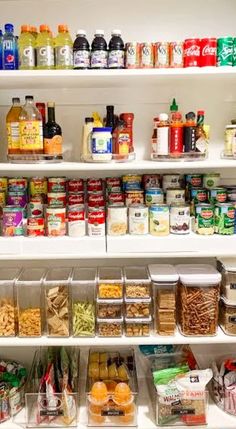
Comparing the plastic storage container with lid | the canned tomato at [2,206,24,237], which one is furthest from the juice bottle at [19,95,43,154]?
the plastic storage container with lid

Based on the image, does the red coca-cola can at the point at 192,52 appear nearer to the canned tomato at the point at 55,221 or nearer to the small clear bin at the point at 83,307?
the canned tomato at the point at 55,221

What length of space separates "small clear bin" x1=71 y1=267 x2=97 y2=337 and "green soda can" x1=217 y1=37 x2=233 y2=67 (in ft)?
3.20

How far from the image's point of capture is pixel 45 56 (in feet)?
5.05

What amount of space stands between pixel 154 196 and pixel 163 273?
316mm

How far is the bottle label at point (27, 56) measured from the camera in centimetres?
154

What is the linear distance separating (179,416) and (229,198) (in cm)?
90

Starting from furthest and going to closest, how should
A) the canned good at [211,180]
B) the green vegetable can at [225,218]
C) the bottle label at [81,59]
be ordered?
the canned good at [211,180] < the green vegetable can at [225,218] < the bottle label at [81,59]

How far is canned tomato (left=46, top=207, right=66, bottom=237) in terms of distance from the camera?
1.63 m

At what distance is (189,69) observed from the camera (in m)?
1.52

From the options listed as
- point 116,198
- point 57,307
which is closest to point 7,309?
point 57,307

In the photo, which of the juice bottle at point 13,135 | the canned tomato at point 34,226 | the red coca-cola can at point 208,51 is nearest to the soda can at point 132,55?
the red coca-cola can at point 208,51

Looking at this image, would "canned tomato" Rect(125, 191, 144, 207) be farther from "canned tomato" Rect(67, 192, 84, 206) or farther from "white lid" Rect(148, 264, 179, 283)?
"white lid" Rect(148, 264, 179, 283)

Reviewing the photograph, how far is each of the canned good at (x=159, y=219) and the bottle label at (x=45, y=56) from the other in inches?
25.9

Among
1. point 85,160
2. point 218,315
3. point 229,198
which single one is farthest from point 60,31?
point 218,315
